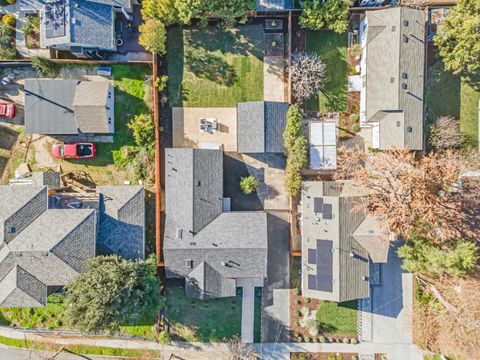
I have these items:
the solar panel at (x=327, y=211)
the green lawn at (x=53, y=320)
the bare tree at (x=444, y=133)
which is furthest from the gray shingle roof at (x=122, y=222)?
the bare tree at (x=444, y=133)

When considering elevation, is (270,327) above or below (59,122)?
below

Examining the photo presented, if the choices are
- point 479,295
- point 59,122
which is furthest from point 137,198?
point 479,295

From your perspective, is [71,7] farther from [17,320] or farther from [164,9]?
[17,320]

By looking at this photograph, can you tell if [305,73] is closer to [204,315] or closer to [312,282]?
[312,282]

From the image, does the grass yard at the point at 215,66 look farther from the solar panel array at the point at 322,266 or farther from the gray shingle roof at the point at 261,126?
the solar panel array at the point at 322,266

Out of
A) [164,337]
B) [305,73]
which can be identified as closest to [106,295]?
[164,337]

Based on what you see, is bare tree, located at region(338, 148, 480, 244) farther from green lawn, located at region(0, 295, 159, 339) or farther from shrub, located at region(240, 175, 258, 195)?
green lawn, located at region(0, 295, 159, 339)
